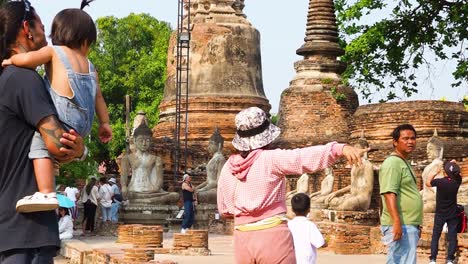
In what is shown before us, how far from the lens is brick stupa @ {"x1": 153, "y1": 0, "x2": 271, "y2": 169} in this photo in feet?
87.8

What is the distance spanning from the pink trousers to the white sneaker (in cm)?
150

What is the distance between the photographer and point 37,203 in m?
3.52

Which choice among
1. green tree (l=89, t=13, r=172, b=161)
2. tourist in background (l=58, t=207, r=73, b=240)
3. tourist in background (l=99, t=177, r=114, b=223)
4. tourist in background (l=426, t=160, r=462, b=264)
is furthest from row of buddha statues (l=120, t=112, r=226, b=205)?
green tree (l=89, t=13, r=172, b=161)

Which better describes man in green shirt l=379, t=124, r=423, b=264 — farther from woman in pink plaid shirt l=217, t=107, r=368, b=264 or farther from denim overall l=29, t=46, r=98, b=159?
denim overall l=29, t=46, r=98, b=159

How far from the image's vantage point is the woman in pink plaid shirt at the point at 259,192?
4.86 meters

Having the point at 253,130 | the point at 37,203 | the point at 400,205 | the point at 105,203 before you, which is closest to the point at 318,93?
the point at 105,203

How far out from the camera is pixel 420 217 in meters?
6.67

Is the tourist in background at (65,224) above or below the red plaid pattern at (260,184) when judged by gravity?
below

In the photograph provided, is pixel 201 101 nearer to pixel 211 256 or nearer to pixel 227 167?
pixel 211 256

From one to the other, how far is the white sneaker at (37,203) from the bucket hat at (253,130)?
155cm

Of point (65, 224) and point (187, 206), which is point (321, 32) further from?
point (65, 224)

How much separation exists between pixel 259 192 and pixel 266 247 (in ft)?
0.89

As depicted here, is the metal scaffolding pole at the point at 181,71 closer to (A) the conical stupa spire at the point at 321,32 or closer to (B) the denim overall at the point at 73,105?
(A) the conical stupa spire at the point at 321,32

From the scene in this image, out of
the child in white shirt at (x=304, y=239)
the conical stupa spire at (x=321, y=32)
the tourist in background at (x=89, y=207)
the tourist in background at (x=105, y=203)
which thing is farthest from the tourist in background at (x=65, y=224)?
the conical stupa spire at (x=321, y=32)
